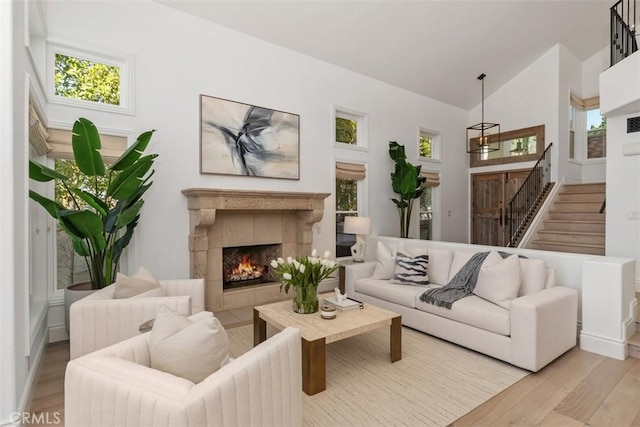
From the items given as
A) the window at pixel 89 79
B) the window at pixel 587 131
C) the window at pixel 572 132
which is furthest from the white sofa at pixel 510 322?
the window at pixel 587 131

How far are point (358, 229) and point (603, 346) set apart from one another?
130 inches

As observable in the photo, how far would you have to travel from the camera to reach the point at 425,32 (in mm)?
5566

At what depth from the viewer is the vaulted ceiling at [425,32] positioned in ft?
15.6

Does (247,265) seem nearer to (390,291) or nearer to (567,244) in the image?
(390,291)

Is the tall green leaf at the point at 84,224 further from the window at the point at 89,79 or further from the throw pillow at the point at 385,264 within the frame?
the throw pillow at the point at 385,264

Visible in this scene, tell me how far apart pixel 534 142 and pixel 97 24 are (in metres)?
8.34

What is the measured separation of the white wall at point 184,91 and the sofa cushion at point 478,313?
2.74m

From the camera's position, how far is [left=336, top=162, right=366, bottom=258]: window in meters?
6.15

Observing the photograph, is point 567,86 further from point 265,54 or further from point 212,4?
point 212,4

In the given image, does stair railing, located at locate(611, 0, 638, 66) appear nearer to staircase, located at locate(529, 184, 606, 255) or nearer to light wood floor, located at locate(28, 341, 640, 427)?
staircase, located at locate(529, 184, 606, 255)

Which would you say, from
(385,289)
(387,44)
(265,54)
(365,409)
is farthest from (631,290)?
(265,54)

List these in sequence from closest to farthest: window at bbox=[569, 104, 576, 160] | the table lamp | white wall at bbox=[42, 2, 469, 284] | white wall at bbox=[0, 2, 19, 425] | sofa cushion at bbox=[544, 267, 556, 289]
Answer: white wall at bbox=[0, 2, 19, 425] → sofa cushion at bbox=[544, 267, 556, 289] → white wall at bbox=[42, 2, 469, 284] → the table lamp → window at bbox=[569, 104, 576, 160]

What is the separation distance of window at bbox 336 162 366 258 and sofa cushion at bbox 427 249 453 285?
2079 millimetres

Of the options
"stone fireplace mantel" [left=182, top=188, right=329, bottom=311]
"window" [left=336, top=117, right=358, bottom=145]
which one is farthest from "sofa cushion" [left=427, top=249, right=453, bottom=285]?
"window" [left=336, top=117, right=358, bottom=145]
